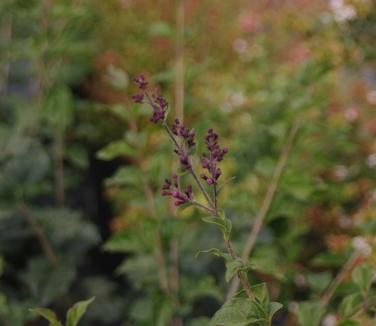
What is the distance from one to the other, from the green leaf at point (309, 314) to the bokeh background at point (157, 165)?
127 mm

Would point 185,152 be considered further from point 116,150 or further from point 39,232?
point 39,232

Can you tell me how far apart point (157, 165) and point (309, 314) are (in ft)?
2.06

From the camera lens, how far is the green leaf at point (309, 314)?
45.7 inches

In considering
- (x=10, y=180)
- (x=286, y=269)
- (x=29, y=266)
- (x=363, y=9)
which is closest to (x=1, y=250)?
(x=29, y=266)

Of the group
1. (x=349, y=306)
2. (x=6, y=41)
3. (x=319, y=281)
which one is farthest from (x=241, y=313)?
(x=6, y=41)

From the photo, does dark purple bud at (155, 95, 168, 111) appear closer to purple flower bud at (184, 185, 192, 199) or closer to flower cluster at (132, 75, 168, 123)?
flower cluster at (132, 75, 168, 123)

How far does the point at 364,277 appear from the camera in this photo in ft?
3.83

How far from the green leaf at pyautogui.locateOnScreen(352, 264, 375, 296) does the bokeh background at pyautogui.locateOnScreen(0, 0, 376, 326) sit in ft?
0.65

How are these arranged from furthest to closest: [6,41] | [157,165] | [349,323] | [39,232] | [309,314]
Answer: [6,41], [39,232], [157,165], [309,314], [349,323]

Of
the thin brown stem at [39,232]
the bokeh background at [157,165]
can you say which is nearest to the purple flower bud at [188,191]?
the bokeh background at [157,165]

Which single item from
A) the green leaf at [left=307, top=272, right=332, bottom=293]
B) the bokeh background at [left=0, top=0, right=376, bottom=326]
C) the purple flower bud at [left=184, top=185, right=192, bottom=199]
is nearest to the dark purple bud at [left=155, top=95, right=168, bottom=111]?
the purple flower bud at [left=184, top=185, right=192, bottom=199]

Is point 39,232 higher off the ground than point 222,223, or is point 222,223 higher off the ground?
point 222,223

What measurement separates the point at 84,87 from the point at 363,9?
2118mm

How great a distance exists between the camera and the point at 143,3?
391 cm
